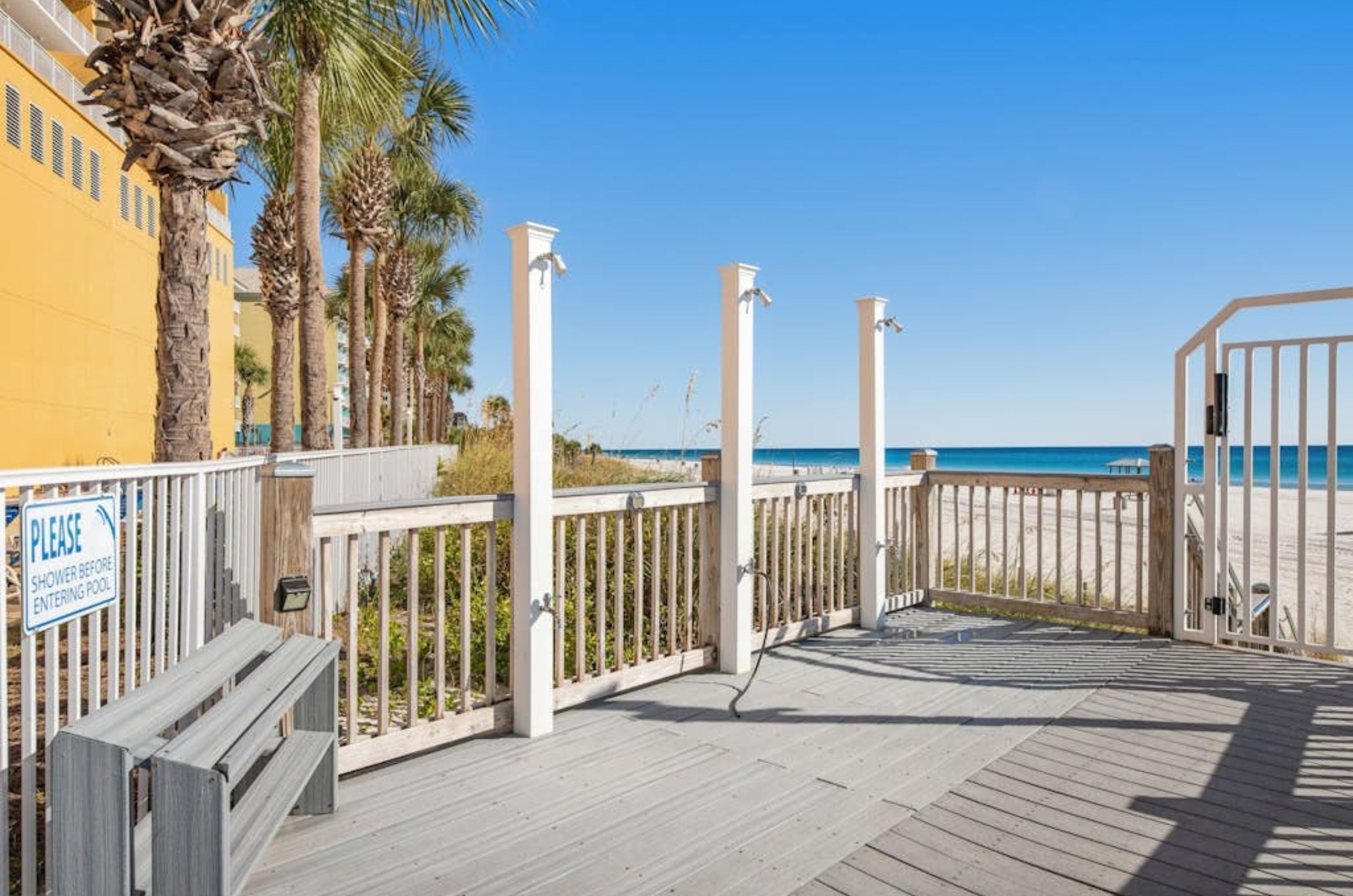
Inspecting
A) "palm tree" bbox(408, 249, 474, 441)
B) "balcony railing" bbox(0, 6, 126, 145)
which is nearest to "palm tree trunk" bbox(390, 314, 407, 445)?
"palm tree" bbox(408, 249, 474, 441)

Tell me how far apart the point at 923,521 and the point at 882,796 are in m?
3.16

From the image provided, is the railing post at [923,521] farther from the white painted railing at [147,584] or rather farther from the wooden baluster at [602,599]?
the white painted railing at [147,584]

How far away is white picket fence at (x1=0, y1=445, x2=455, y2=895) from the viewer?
1.64 m

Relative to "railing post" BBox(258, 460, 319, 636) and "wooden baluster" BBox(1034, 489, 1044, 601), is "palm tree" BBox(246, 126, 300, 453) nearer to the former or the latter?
"railing post" BBox(258, 460, 319, 636)

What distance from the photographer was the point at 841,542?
4.91 m

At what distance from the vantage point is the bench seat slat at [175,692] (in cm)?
145

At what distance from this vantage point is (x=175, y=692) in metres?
1.72

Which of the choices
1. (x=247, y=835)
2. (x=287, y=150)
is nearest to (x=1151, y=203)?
(x=287, y=150)

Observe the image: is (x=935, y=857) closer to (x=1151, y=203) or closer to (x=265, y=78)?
(x=265, y=78)

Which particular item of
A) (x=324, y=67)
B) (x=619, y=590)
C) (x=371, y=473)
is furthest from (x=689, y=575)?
(x=324, y=67)

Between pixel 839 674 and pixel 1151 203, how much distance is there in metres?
19.4

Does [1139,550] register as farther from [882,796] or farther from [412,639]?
[412,639]

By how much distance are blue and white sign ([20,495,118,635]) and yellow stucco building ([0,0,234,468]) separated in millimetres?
12222

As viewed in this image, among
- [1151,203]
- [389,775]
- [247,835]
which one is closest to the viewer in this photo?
[247,835]
